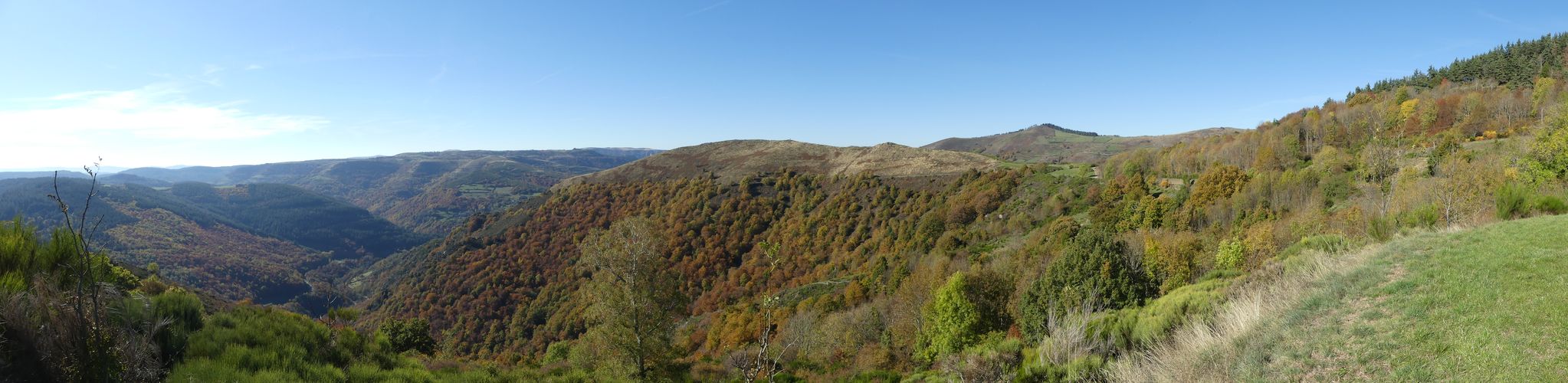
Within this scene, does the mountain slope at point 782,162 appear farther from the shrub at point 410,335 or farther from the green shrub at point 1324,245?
the shrub at point 410,335

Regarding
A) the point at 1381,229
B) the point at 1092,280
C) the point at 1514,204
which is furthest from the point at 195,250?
the point at 1514,204

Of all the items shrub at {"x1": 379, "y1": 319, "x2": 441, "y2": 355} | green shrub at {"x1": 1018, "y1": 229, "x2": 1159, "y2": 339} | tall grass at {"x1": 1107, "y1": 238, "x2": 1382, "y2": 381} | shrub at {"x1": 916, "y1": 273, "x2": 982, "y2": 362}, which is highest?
tall grass at {"x1": 1107, "y1": 238, "x2": 1382, "y2": 381}

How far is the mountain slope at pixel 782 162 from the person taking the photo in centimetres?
8494

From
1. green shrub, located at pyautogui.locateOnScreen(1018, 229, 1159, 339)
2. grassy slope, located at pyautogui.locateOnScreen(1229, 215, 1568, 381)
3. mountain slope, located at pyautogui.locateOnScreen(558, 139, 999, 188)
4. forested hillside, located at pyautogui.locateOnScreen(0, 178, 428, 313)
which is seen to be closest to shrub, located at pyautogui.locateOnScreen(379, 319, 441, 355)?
green shrub, located at pyautogui.locateOnScreen(1018, 229, 1159, 339)

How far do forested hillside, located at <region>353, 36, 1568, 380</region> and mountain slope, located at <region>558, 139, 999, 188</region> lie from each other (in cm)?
320

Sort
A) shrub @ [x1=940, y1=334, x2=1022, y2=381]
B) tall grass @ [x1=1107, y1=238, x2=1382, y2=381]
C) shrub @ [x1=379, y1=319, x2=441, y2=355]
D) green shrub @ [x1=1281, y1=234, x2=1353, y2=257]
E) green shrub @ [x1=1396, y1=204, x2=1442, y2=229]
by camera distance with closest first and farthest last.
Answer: tall grass @ [x1=1107, y1=238, x2=1382, y2=381]
shrub @ [x1=940, y1=334, x2=1022, y2=381]
green shrub @ [x1=1281, y1=234, x2=1353, y2=257]
green shrub @ [x1=1396, y1=204, x2=1442, y2=229]
shrub @ [x1=379, y1=319, x2=441, y2=355]

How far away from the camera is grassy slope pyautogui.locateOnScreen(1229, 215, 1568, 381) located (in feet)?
19.5

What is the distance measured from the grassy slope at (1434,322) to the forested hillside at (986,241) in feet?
7.98

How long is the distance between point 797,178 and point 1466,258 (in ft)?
276

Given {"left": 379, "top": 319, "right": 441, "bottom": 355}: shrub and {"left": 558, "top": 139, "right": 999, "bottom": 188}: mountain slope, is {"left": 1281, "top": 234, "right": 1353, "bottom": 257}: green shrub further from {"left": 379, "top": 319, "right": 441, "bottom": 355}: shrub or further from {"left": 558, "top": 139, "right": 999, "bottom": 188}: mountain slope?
{"left": 558, "top": 139, "right": 999, "bottom": 188}: mountain slope

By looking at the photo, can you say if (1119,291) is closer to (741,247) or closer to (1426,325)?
(1426,325)

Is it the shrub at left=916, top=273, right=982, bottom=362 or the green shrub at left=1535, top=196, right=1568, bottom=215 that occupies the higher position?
the green shrub at left=1535, top=196, right=1568, bottom=215

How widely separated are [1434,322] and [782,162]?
315 ft

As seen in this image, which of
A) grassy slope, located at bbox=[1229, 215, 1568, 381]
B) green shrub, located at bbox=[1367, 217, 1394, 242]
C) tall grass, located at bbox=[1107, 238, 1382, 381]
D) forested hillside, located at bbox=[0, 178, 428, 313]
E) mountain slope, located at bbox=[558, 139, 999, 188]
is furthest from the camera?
forested hillside, located at bbox=[0, 178, 428, 313]
